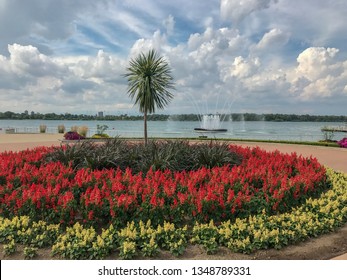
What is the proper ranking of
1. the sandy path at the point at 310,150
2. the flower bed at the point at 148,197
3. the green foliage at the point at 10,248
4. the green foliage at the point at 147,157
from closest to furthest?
the green foliage at the point at 10,248
the flower bed at the point at 148,197
the green foliage at the point at 147,157
the sandy path at the point at 310,150

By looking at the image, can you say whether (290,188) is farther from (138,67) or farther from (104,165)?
(138,67)

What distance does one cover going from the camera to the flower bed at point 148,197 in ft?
16.8

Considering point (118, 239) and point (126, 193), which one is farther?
point (126, 193)

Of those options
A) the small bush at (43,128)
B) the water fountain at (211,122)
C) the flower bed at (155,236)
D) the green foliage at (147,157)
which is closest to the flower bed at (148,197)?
the flower bed at (155,236)

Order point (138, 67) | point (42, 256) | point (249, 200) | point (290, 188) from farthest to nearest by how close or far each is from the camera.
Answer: point (138, 67) < point (290, 188) < point (249, 200) < point (42, 256)

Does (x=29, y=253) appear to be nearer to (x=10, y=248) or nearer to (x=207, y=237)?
(x=10, y=248)

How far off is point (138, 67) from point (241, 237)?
36.8 ft

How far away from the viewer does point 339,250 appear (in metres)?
4.54

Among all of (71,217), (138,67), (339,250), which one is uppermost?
(138,67)

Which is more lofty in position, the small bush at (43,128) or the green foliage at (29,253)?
the small bush at (43,128)

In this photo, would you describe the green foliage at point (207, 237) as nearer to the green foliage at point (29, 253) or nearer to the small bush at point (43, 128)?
the green foliage at point (29, 253)

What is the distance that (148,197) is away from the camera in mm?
5457

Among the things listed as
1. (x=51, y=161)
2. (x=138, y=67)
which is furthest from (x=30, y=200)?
(x=138, y=67)

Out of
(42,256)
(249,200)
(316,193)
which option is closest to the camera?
(42,256)
